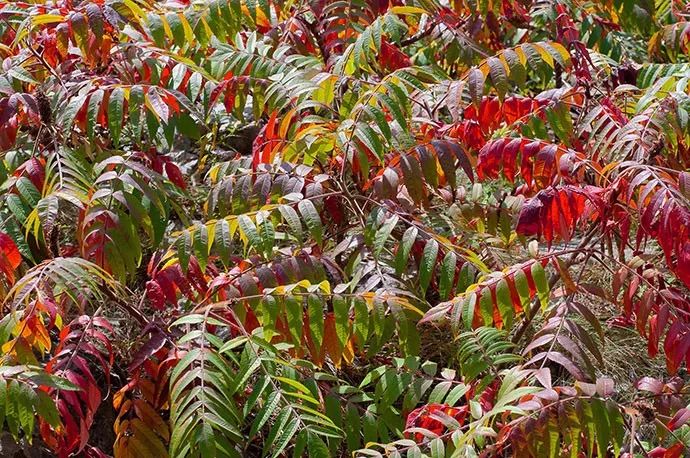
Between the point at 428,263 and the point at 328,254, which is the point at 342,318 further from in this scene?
the point at 328,254

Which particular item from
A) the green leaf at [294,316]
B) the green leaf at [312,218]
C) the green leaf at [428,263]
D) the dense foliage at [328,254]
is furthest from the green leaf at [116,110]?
the green leaf at [428,263]

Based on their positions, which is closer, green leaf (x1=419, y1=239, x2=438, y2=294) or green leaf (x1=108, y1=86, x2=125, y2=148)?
green leaf (x1=419, y1=239, x2=438, y2=294)

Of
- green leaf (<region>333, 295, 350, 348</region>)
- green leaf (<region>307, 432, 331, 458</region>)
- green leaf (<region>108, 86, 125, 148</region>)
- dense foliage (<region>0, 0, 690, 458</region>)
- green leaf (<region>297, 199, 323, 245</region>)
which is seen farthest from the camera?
green leaf (<region>108, 86, 125, 148</region>)

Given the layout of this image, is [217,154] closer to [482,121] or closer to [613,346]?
[482,121]

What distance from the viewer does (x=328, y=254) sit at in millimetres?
3668

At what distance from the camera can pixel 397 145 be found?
3438 millimetres

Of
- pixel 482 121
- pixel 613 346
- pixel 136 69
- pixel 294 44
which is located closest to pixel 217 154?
pixel 294 44

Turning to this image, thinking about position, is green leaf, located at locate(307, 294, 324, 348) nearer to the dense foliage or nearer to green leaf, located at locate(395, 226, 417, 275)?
the dense foliage

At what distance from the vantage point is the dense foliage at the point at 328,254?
108 inches

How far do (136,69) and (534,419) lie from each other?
6.54 ft

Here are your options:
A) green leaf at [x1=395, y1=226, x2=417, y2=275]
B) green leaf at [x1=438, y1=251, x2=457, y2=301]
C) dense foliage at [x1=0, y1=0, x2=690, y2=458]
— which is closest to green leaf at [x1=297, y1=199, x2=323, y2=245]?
dense foliage at [x1=0, y1=0, x2=690, y2=458]

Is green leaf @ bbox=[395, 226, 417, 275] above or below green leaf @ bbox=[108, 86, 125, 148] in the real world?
below

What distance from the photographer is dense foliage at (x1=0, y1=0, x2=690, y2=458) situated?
2732 mm

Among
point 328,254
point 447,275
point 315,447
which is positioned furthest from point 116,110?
point 315,447
